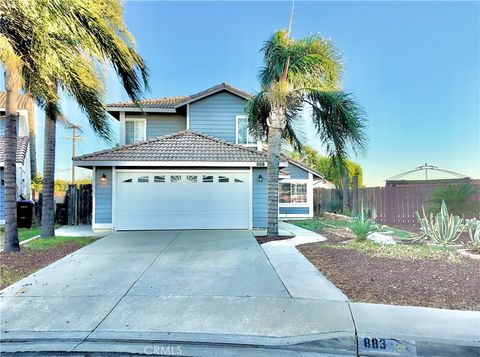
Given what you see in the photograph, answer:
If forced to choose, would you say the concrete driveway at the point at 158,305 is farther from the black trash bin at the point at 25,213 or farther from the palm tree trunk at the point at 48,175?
the black trash bin at the point at 25,213

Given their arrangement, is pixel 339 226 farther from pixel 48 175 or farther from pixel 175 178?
pixel 48 175

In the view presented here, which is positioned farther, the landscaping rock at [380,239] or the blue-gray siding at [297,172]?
the blue-gray siding at [297,172]

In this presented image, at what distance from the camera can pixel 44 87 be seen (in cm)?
732

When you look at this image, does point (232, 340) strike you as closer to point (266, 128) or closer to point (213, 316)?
point (213, 316)

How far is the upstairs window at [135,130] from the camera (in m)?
15.7

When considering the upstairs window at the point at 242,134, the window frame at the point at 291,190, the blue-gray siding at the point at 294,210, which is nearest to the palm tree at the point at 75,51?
the upstairs window at the point at 242,134

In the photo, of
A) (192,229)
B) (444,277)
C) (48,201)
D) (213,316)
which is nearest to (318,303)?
(213,316)

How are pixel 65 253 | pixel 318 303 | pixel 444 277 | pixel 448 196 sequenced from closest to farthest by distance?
pixel 318 303 < pixel 444 277 < pixel 65 253 < pixel 448 196

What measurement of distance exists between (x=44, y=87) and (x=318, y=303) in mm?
6936

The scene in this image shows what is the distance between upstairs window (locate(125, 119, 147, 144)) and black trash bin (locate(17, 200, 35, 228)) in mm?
4781

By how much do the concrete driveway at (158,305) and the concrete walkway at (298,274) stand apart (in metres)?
0.20

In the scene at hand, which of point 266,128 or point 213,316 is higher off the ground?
point 266,128

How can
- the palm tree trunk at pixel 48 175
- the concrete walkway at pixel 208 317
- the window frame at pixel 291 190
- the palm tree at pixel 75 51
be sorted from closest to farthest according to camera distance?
the concrete walkway at pixel 208 317 < the palm tree at pixel 75 51 < the palm tree trunk at pixel 48 175 < the window frame at pixel 291 190

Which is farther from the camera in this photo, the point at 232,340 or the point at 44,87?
the point at 44,87
